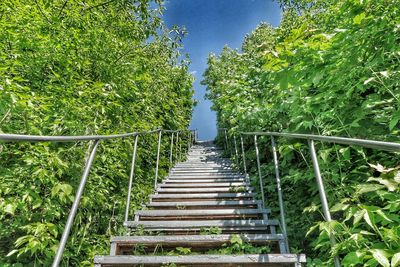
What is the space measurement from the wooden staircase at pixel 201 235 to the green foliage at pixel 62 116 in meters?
0.34

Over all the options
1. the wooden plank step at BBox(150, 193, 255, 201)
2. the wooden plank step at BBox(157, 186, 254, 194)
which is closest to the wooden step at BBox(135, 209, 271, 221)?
the wooden plank step at BBox(150, 193, 255, 201)

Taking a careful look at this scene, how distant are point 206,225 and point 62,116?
65.3 inches

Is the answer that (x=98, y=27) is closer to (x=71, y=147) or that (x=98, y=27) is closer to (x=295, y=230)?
(x=71, y=147)

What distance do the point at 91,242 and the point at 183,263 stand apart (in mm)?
1123

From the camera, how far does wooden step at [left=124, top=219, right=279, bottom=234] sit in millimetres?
2682

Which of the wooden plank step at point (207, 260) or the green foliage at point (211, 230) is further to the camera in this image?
the green foliage at point (211, 230)

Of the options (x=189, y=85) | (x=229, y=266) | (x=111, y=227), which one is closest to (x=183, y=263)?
(x=229, y=266)

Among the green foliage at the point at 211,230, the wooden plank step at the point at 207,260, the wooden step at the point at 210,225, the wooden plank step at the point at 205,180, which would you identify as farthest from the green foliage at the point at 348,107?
the wooden plank step at the point at 205,180

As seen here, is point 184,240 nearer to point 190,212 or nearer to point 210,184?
point 190,212

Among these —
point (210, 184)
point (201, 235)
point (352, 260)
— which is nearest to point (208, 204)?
point (210, 184)

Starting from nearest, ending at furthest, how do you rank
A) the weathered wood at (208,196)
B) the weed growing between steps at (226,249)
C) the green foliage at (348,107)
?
the green foliage at (348,107), the weed growing between steps at (226,249), the weathered wood at (208,196)

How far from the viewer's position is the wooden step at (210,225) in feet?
8.80

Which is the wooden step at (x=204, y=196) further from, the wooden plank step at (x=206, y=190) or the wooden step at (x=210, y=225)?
the wooden step at (x=210, y=225)

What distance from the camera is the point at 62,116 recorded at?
2.31 m
